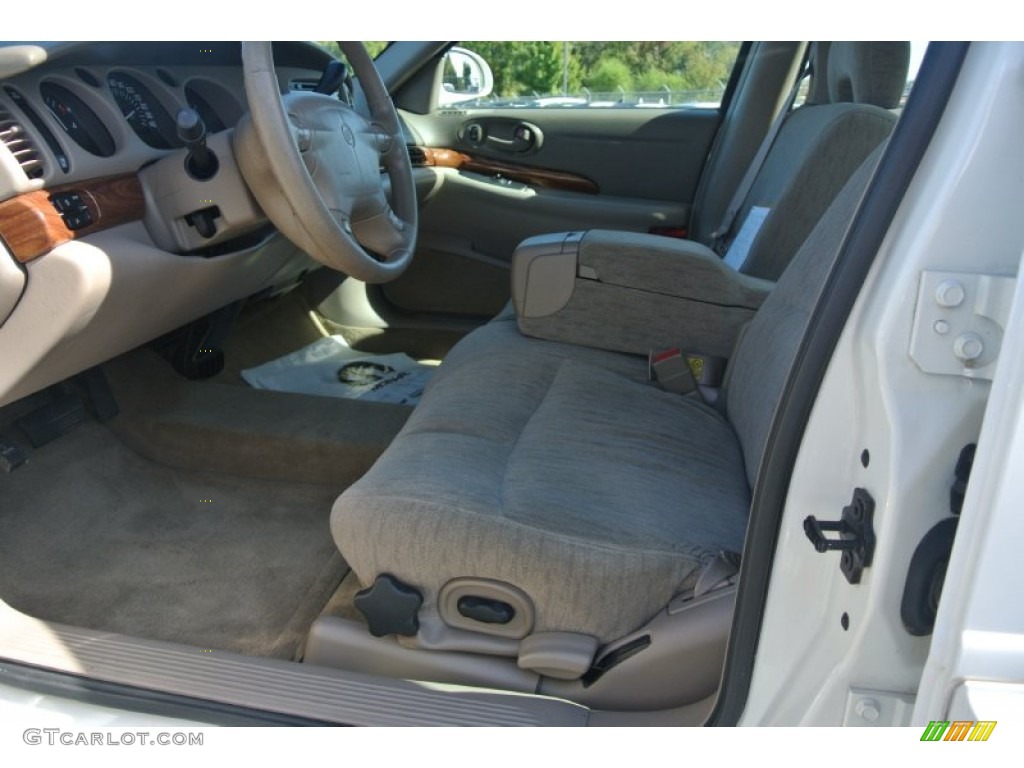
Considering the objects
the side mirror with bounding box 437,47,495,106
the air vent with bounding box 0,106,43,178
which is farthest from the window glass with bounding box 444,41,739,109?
the air vent with bounding box 0,106,43,178

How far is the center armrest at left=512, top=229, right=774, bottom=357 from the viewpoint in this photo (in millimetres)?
1868

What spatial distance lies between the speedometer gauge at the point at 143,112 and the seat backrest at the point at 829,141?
1244mm

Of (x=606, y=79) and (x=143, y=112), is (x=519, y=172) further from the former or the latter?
(x=143, y=112)

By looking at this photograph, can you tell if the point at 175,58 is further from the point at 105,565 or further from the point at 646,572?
the point at 646,572

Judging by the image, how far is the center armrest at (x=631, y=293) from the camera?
1.87 m

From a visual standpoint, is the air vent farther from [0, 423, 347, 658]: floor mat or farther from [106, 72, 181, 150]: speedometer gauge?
[0, 423, 347, 658]: floor mat

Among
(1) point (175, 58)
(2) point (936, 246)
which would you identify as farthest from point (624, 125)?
(2) point (936, 246)

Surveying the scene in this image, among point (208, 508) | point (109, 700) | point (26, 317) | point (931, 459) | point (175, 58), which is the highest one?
point (175, 58)

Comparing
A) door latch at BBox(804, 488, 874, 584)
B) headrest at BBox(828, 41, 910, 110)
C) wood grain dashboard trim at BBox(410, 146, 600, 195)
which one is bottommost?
wood grain dashboard trim at BBox(410, 146, 600, 195)

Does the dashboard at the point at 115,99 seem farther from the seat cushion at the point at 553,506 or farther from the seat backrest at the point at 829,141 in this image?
the seat backrest at the point at 829,141

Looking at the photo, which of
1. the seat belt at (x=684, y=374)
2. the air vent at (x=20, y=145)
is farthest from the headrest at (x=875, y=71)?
the air vent at (x=20, y=145)

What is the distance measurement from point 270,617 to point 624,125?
2024 mm

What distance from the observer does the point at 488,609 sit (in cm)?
120

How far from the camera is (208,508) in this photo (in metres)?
1.89
